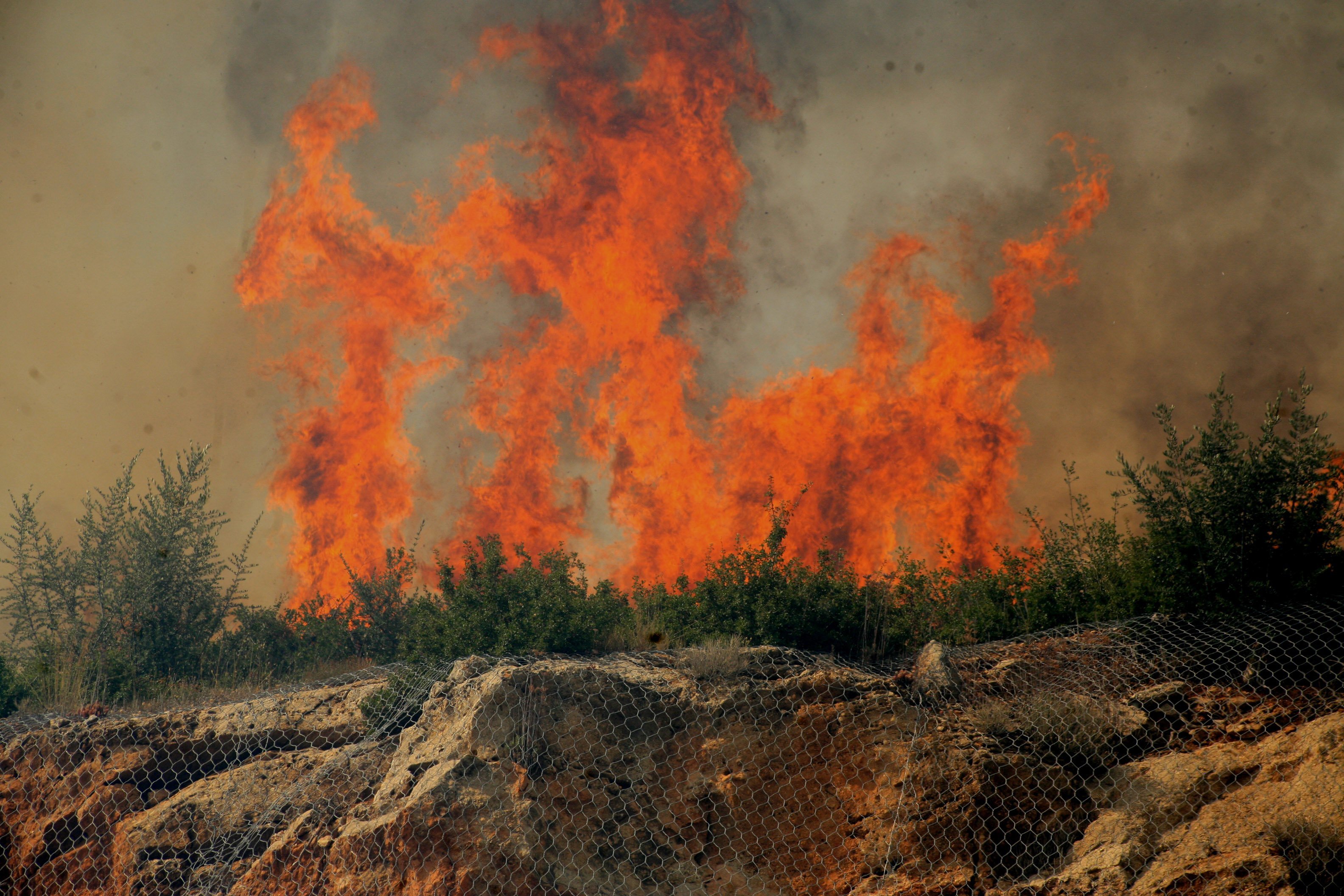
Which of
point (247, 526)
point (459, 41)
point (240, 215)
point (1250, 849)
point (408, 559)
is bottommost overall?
point (1250, 849)

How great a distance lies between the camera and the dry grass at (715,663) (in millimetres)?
8898

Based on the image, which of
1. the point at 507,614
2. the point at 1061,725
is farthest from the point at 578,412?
the point at 1061,725

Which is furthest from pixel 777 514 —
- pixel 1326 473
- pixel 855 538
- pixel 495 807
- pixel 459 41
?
pixel 459 41

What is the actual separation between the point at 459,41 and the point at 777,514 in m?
14.6

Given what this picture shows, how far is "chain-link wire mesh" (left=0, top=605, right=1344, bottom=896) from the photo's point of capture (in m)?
7.43

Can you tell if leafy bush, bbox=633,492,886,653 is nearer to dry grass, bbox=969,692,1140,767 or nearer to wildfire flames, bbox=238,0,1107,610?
dry grass, bbox=969,692,1140,767

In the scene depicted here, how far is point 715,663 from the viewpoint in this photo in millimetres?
8914

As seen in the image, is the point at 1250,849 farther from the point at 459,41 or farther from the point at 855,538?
the point at 459,41

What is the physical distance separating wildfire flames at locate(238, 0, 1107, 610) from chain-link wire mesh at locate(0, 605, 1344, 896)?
9354mm

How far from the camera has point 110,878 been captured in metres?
8.78

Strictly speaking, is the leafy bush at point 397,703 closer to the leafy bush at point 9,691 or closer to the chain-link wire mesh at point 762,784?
the chain-link wire mesh at point 762,784

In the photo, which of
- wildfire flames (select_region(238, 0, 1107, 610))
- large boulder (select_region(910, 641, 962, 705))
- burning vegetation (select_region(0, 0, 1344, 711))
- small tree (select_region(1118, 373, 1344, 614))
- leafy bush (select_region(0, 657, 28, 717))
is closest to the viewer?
large boulder (select_region(910, 641, 962, 705))

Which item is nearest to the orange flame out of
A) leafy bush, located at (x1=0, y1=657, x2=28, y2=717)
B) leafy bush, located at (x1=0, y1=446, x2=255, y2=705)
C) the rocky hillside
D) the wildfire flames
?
the wildfire flames

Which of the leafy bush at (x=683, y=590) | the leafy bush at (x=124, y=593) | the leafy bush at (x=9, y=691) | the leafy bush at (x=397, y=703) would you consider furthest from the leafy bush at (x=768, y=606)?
the leafy bush at (x=9, y=691)
